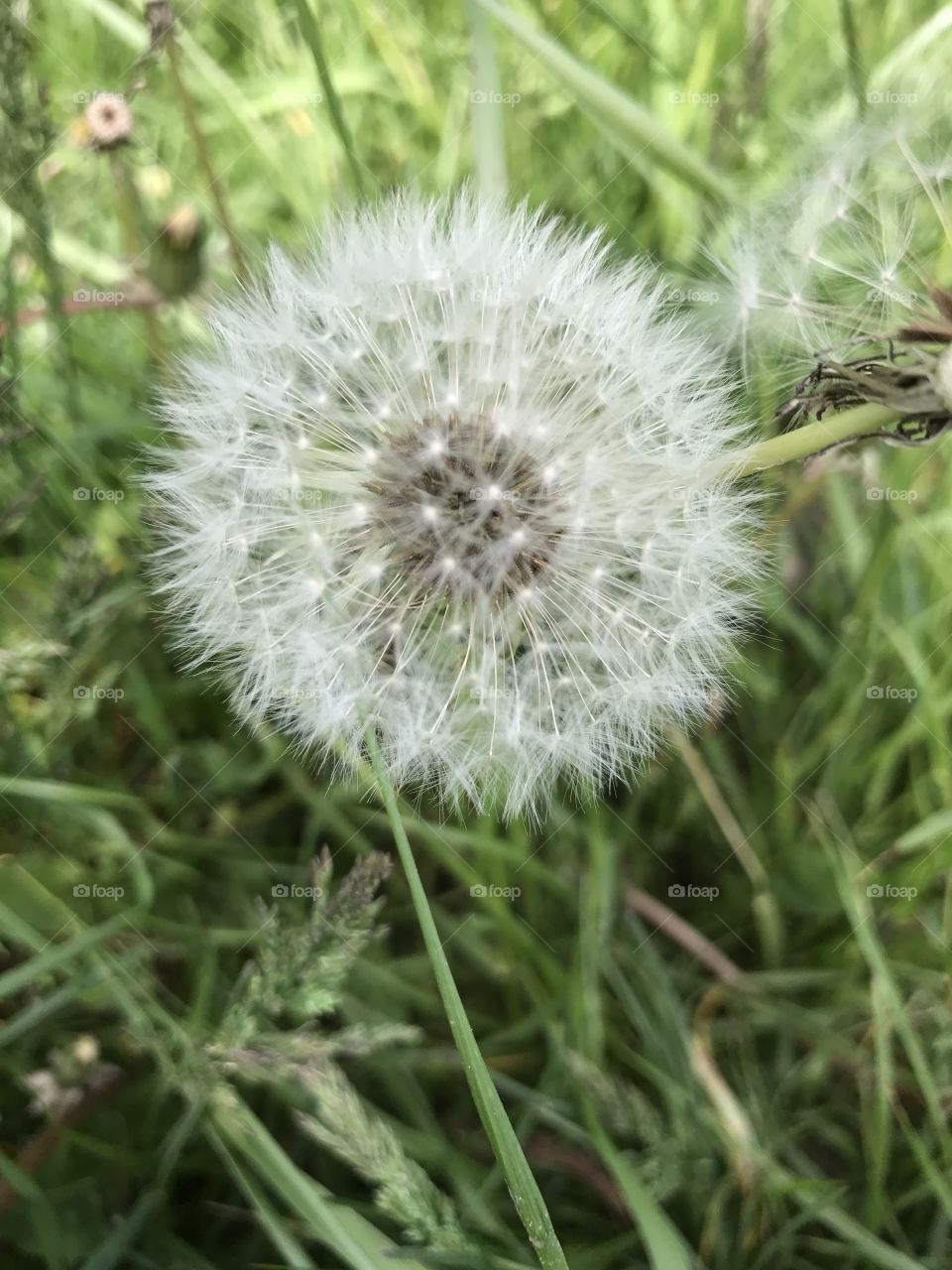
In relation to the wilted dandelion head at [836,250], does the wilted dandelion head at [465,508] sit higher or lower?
lower

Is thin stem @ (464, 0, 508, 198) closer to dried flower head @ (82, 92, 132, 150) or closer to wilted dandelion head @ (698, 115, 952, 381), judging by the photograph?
wilted dandelion head @ (698, 115, 952, 381)

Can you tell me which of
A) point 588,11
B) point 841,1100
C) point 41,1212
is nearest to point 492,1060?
point 841,1100

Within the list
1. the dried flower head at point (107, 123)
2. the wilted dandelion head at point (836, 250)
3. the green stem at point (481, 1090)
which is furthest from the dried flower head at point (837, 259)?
the dried flower head at point (107, 123)

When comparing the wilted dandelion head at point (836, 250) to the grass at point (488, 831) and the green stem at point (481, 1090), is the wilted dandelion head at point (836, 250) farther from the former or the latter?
the green stem at point (481, 1090)

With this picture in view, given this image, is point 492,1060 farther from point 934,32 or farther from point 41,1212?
point 934,32

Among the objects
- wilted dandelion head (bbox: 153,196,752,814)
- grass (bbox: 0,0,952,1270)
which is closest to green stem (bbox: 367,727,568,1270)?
wilted dandelion head (bbox: 153,196,752,814)
